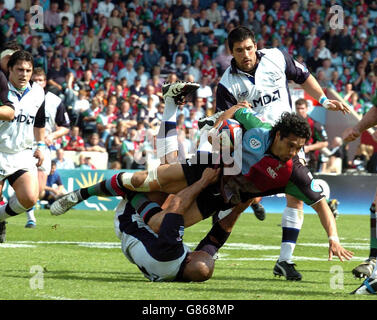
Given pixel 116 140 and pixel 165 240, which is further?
pixel 116 140

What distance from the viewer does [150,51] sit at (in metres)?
23.4

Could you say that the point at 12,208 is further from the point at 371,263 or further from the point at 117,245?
the point at 371,263

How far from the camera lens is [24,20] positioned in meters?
21.7

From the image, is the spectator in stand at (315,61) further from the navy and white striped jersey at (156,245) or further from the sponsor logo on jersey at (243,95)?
the navy and white striped jersey at (156,245)

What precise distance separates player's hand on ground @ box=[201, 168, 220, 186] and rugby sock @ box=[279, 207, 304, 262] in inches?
53.0

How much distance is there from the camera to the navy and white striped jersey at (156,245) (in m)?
6.47

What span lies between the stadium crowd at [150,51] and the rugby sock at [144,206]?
34.6ft

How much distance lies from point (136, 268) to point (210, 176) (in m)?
1.63

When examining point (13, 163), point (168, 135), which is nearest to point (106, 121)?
point (13, 163)

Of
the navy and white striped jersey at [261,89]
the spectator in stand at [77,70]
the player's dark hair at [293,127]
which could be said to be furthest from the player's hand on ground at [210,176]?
the spectator in stand at [77,70]

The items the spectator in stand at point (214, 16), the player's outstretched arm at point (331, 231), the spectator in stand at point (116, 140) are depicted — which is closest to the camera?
the player's outstretched arm at point (331, 231)

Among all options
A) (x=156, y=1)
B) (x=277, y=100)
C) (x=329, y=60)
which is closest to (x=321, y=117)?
(x=329, y=60)

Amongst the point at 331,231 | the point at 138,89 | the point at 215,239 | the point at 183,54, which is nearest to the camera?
the point at 331,231

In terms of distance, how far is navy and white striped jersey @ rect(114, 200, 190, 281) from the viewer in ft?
21.2
